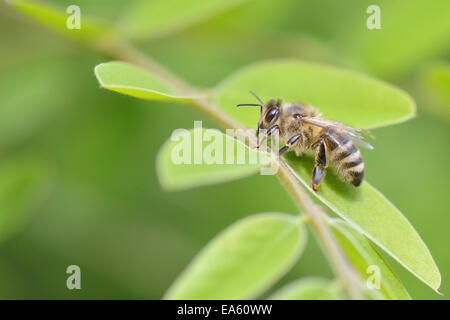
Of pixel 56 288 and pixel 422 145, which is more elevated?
pixel 422 145

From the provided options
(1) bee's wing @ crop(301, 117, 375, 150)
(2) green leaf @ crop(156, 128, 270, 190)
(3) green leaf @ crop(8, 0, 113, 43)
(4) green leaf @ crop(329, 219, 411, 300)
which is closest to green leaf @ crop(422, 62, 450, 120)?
(1) bee's wing @ crop(301, 117, 375, 150)

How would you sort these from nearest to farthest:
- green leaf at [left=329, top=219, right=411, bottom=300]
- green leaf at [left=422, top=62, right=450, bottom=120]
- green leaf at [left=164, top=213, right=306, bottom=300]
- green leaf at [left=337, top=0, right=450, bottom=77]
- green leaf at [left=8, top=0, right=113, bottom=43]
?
green leaf at [left=329, top=219, right=411, bottom=300]
green leaf at [left=164, top=213, right=306, bottom=300]
green leaf at [left=8, top=0, right=113, bottom=43]
green leaf at [left=422, top=62, right=450, bottom=120]
green leaf at [left=337, top=0, right=450, bottom=77]

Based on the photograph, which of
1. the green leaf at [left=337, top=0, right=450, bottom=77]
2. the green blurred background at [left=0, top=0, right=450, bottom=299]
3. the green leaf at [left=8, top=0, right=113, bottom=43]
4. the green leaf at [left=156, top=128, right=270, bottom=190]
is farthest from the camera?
the green blurred background at [left=0, top=0, right=450, bottom=299]

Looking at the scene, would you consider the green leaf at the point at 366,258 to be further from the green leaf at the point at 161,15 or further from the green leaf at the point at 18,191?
the green leaf at the point at 18,191

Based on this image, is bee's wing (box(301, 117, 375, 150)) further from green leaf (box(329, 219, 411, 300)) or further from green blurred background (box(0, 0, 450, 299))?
green blurred background (box(0, 0, 450, 299))

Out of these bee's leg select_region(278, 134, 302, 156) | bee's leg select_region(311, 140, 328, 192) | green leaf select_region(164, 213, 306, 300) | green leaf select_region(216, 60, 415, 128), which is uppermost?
green leaf select_region(216, 60, 415, 128)

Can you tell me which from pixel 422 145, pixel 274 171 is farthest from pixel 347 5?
pixel 274 171

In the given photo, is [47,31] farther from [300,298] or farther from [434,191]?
[434,191]
